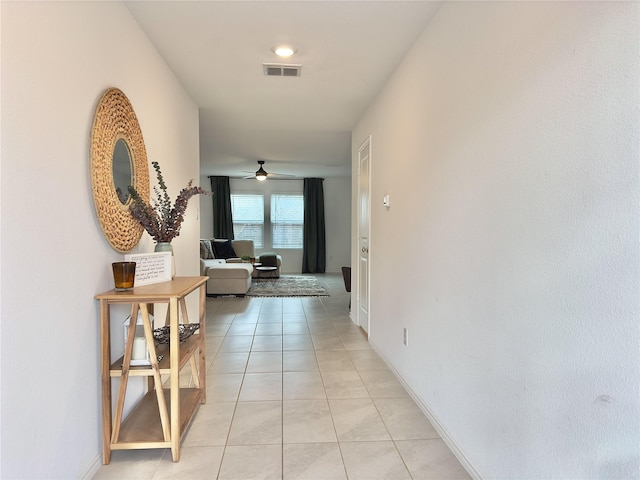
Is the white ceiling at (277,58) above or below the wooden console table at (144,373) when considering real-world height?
above

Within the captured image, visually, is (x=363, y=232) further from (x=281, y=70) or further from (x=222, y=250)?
(x=222, y=250)

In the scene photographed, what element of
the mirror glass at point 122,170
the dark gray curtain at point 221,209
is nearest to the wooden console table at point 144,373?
the mirror glass at point 122,170

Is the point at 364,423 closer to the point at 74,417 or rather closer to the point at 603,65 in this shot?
the point at 74,417

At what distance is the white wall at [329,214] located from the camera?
31.4 feet

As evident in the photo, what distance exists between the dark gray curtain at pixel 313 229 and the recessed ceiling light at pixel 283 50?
701cm

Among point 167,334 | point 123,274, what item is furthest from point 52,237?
point 167,334

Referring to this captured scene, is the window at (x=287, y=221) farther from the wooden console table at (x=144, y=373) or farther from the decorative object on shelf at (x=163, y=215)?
the wooden console table at (x=144, y=373)

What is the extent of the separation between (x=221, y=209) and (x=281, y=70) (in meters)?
6.81

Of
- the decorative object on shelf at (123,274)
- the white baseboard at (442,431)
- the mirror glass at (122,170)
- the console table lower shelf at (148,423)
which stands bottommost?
the white baseboard at (442,431)

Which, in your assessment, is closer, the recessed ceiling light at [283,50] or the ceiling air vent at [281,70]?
the recessed ceiling light at [283,50]

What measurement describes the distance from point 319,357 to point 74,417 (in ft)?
6.76

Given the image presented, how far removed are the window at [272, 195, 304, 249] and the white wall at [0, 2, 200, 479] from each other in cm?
779

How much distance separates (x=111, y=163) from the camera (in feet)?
5.98

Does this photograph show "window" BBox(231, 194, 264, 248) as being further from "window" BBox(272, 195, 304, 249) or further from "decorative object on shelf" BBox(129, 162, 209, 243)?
"decorative object on shelf" BBox(129, 162, 209, 243)
